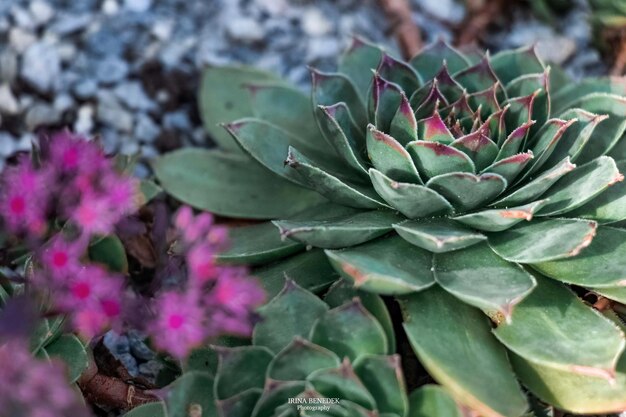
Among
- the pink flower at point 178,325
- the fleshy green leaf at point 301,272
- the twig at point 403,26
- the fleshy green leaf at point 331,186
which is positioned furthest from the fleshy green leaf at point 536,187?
the twig at point 403,26

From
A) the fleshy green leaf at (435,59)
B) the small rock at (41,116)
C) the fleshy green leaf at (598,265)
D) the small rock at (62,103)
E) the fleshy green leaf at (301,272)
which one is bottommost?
the small rock at (41,116)

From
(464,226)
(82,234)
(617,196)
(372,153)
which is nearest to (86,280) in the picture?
(82,234)

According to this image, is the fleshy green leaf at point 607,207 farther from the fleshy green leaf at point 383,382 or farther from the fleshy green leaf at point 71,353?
the fleshy green leaf at point 71,353

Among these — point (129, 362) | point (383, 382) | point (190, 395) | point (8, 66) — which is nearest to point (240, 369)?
point (190, 395)

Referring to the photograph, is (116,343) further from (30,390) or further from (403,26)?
(403,26)

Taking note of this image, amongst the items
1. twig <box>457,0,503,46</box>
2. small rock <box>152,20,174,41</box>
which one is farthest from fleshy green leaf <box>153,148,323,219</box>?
twig <box>457,0,503,46</box>

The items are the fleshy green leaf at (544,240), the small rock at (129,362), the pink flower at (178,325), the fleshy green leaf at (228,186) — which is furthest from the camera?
the fleshy green leaf at (228,186)
